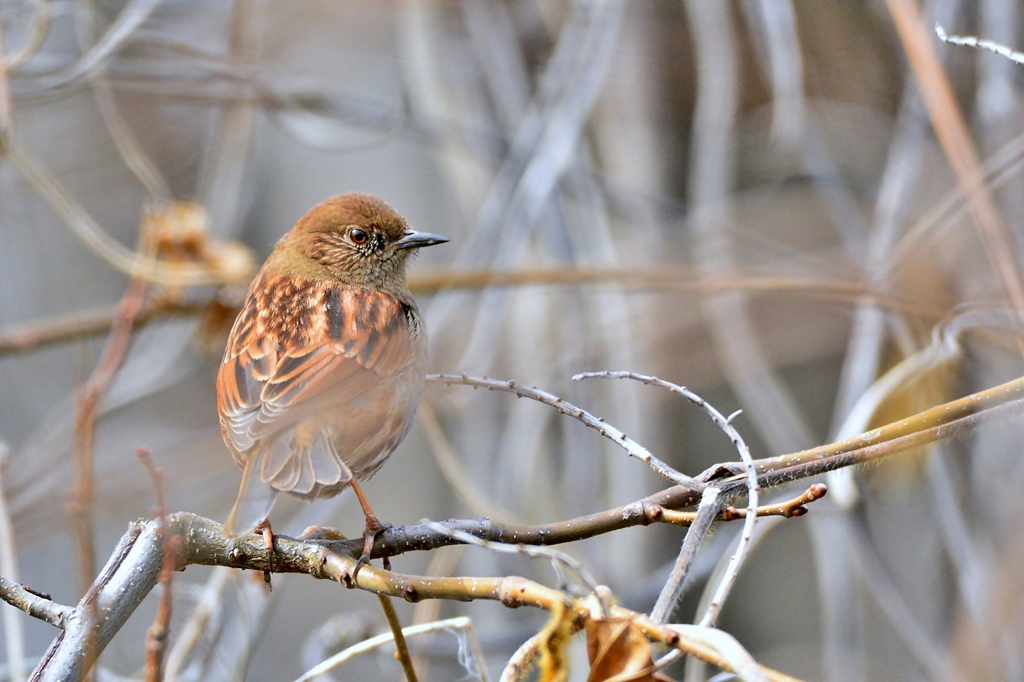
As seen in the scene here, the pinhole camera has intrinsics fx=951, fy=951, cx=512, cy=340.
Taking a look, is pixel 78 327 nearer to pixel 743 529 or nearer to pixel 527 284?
pixel 527 284

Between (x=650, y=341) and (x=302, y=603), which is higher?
(x=650, y=341)

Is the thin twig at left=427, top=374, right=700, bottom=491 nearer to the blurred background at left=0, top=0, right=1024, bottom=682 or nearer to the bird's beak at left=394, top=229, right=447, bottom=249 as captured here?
the bird's beak at left=394, top=229, right=447, bottom=249

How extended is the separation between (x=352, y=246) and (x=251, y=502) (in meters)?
1.40

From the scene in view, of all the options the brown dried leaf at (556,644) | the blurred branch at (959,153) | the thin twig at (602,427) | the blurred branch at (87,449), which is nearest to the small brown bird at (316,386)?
the blurred branch at (87,449)

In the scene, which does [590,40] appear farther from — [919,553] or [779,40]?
[919,553]

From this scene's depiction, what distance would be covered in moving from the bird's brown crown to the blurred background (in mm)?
1234

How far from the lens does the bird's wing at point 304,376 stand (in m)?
2.56

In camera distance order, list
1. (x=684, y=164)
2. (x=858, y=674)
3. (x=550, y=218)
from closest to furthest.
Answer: (x=858, y=674)
(x=550, y=218)
(x=684, y=164)

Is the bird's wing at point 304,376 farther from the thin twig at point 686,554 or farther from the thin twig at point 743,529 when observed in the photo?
the thin twig at point 686,554

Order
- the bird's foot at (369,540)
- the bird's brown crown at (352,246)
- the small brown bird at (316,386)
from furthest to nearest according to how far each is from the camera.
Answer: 1. the bird's brown crown at (352,246)
2. the small brown bird at (316,386)
3. the bird's foot at (369,540)

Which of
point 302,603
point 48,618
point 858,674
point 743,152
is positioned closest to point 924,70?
point 48,618

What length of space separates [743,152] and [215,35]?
3859 mm

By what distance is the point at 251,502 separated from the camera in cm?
236

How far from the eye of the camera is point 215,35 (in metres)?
6.89
